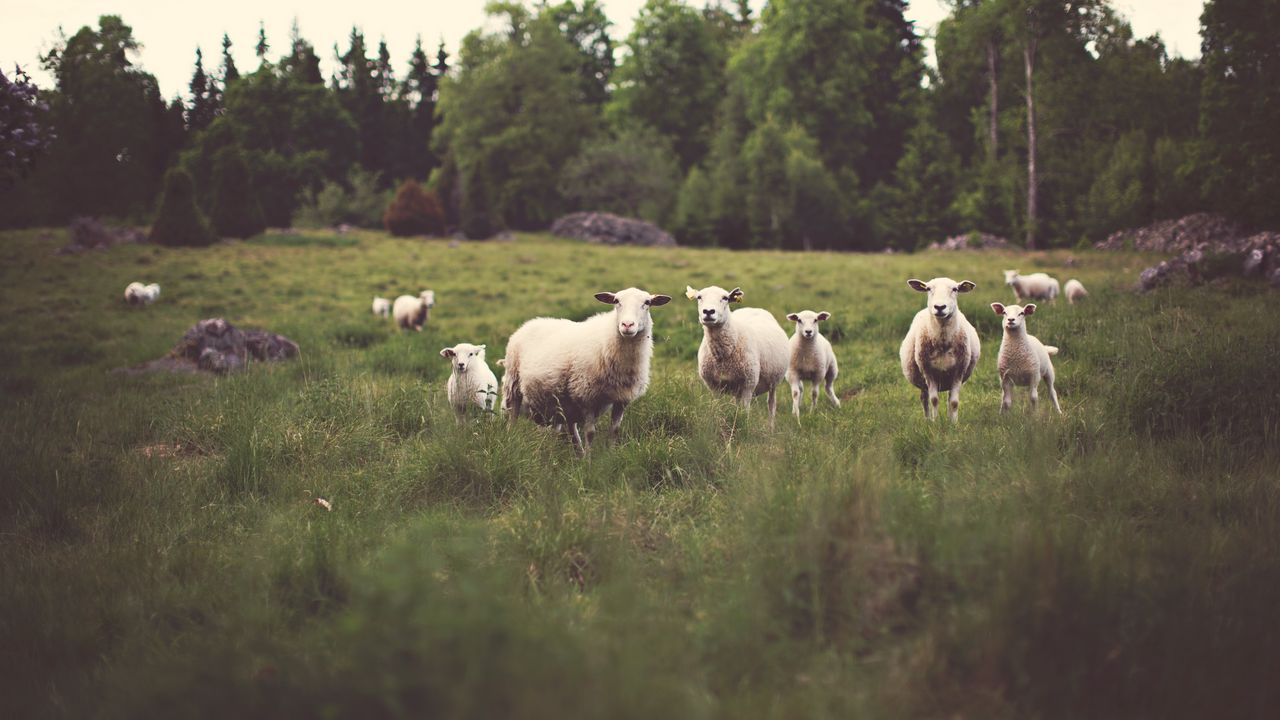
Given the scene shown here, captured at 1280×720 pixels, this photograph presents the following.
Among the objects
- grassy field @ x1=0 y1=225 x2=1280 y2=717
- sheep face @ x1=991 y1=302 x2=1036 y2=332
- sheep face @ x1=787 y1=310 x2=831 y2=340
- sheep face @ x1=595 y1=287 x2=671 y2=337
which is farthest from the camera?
sheep face @ x1=787 y1=310 x2=831 y2=340

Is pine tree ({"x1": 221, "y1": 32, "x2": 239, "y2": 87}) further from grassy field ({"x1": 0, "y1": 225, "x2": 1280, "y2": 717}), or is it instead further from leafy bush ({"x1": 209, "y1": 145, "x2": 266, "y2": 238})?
grassy field ({"x1": 0, "y1": 225, "x2": 1280, "y2": 717})

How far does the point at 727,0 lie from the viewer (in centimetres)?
6234

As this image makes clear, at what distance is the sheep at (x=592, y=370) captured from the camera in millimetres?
6719

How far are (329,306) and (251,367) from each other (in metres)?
8.50

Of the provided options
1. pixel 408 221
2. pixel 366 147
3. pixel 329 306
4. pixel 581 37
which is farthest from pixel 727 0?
pixel 329 306

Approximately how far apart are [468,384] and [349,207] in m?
44.5

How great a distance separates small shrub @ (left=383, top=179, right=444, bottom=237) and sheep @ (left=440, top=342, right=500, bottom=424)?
1219 inches

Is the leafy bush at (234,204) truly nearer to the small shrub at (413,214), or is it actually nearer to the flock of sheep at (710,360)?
the small shrub at (413,214)

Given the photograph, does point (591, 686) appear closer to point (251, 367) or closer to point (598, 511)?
point (598, 511)

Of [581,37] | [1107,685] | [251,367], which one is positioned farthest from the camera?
[581,37]

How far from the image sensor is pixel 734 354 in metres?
8.05

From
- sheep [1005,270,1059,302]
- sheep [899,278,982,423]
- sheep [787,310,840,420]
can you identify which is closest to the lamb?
sheep [787,310,840,420]

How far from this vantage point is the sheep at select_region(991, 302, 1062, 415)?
25.2ft

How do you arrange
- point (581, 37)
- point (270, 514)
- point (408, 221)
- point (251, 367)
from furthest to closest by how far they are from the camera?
1. point (581, 37)
2. point (408, 221)
3. point (251, 367)
4. point (270, 514)
